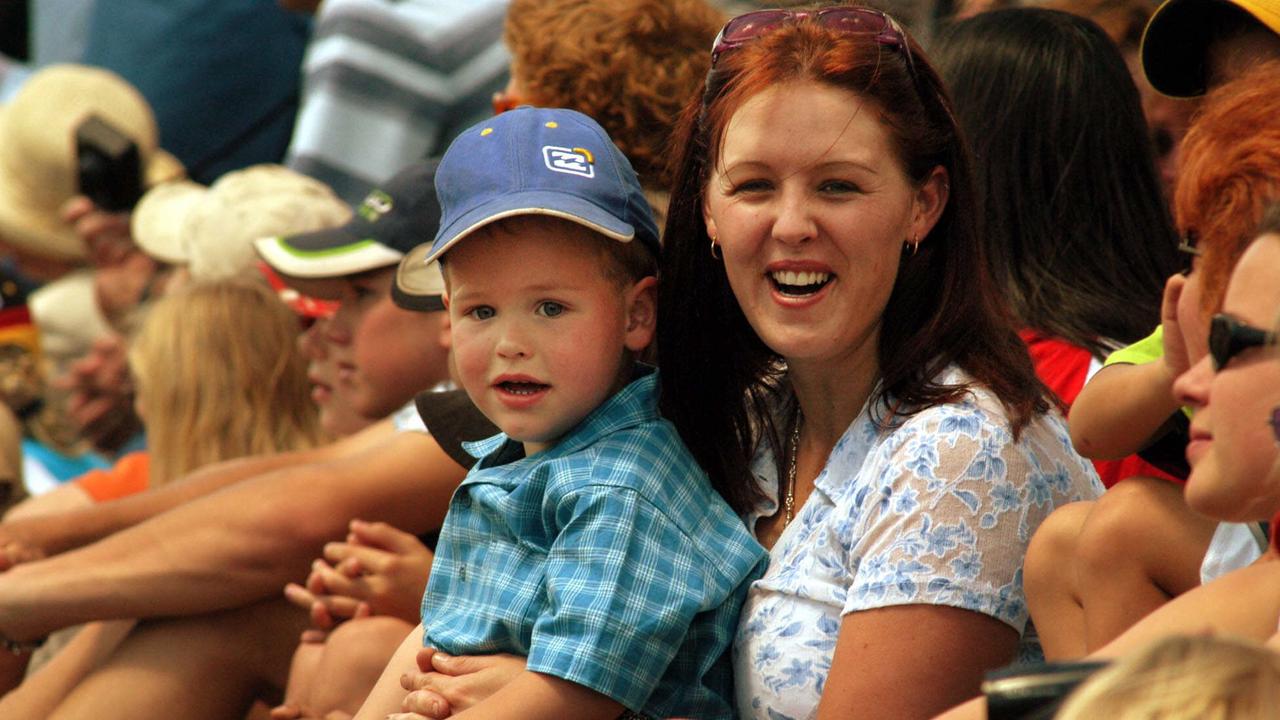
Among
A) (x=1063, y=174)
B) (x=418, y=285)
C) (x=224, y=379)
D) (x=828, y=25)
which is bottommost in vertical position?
(x=224, y=379)

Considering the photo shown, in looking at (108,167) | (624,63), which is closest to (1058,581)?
(624,63)

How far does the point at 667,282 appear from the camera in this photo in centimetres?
265

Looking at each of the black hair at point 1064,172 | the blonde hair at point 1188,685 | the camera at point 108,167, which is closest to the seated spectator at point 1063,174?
the black hair at point 1064,172

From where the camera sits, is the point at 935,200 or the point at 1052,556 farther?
the point at 935,200

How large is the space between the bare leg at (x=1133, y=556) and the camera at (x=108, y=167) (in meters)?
4.99

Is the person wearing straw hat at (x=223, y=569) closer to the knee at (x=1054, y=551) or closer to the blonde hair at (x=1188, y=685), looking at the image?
the knee at (x=1054, y=551)

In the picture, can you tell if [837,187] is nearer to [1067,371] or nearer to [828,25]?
[828,25]

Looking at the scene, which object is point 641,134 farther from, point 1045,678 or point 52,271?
point 52,271

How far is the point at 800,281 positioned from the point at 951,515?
1.35 ft

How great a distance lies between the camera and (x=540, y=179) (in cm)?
250

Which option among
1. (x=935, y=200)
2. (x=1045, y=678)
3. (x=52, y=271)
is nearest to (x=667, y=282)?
(x=935, y=200)

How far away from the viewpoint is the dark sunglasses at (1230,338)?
1.68m

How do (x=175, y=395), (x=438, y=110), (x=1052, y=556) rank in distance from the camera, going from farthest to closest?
(x=438, y=110), (x=175, y=395), (x=1052, y=556)

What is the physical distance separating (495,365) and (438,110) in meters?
4.06
